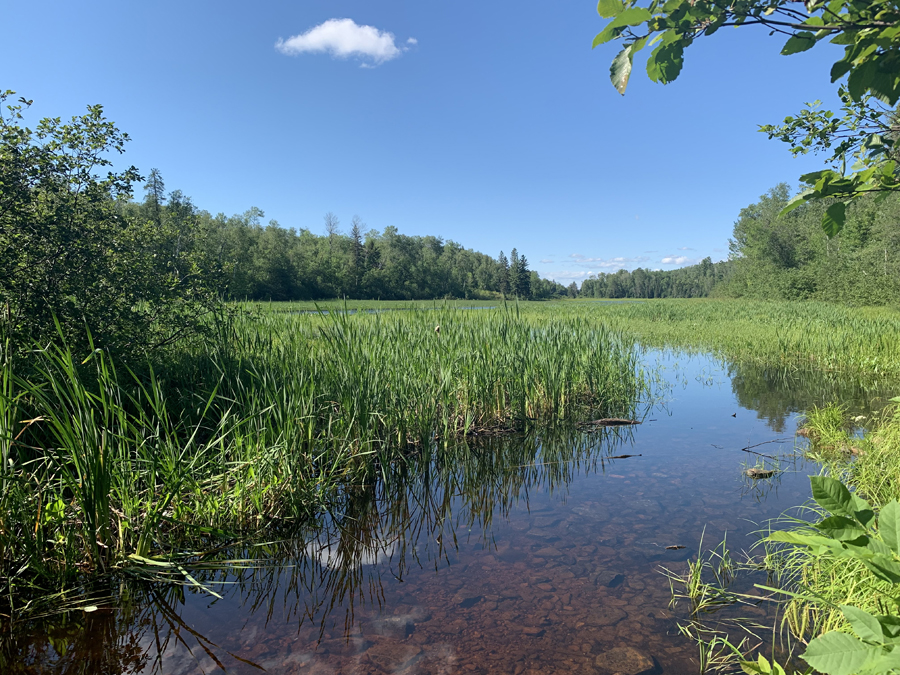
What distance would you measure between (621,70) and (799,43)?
1.75 feet

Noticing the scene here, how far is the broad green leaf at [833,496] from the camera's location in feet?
3.53

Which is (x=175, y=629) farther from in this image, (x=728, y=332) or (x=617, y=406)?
(x=728, y=332)

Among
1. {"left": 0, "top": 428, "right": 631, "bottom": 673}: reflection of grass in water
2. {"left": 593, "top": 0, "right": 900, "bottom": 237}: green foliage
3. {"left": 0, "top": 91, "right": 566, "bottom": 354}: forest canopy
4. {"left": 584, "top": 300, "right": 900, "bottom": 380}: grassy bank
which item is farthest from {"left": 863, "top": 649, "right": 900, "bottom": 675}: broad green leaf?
{"left": 584, "top": 300, "right": 900, "bottom": 380}: grassy bank

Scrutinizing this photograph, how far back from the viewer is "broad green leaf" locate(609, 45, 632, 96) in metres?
1.32

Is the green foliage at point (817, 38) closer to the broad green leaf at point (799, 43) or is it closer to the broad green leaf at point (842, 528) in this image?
the broad green leaf at point (799, 43)

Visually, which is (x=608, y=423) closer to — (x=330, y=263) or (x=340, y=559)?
(x=340, y=559)

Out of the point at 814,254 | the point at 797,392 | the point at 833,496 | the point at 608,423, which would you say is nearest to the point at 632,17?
the point at 833,496

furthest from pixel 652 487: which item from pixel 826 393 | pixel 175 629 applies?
pixel 826 393

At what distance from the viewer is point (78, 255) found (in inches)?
168

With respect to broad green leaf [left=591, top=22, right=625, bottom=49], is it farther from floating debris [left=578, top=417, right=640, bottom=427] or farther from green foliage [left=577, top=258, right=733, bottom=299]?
green foliage [left=577, top=258, right=733, bottom=299]

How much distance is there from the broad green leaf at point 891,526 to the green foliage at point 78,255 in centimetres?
480

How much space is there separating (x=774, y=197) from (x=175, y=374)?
2786 inches

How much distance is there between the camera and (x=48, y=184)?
4117 mm

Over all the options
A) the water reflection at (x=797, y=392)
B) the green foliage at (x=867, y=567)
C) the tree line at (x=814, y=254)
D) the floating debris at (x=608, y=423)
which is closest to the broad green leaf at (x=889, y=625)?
the green foliage at (x=867, y=567)
